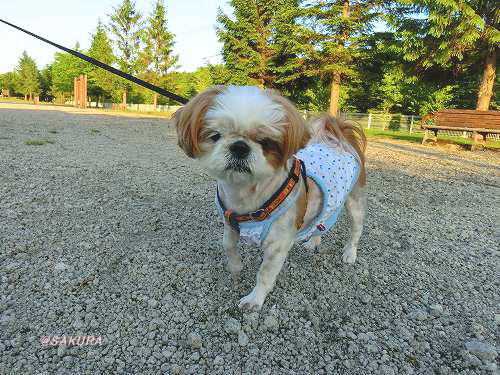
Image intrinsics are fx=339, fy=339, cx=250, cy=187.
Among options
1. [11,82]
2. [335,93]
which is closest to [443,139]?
[335,93]

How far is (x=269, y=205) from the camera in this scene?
2084 mm

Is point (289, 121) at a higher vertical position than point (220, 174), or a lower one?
higher

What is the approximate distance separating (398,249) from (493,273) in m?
0.76

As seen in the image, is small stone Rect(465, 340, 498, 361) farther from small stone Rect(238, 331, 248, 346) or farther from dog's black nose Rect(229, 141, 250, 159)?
dog's black nose Rect(229, 141, 250, 159)

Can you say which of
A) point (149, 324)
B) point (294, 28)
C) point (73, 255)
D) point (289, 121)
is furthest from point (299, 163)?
point (294, 28)

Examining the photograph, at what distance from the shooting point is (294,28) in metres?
21.4

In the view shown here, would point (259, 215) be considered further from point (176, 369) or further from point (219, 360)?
point (176, 369)

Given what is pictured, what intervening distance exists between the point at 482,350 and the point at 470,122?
480 inches

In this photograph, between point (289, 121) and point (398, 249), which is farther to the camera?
point (398, 249)

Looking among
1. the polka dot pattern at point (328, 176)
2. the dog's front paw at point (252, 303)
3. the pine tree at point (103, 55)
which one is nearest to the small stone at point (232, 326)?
the dog's front paw at point (252, 303)

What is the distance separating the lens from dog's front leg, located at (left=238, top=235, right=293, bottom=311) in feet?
7.16

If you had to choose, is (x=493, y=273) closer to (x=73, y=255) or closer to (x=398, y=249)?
(x=398, y=249)

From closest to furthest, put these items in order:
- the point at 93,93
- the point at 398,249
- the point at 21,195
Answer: the point at 398,249 < the point at 21,195 < the point at 93,93

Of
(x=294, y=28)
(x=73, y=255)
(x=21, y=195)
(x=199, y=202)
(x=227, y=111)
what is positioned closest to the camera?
(x=227, y=111)
